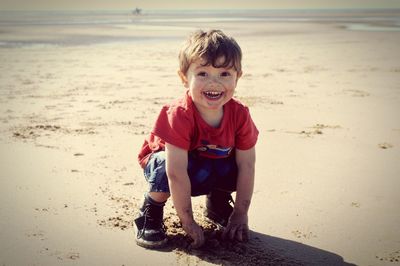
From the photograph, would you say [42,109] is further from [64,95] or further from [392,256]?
[392,256]

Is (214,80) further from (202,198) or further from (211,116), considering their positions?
(202,198)

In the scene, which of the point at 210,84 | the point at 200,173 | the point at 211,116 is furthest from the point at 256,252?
the point at 210,84

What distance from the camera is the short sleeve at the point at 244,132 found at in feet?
6.89

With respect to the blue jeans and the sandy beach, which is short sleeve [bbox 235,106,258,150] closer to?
the blue jeans

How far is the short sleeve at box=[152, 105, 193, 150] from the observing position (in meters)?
1.96

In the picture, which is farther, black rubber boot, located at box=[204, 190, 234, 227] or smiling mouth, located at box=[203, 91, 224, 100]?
black rubber boot, located at box=[204, 190, 234, 227]

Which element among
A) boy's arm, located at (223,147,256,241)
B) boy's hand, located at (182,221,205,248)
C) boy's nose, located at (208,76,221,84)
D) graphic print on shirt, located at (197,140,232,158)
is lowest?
boy's hand, located at (182,221,205,248)

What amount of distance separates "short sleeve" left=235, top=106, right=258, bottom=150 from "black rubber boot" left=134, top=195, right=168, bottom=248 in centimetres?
53

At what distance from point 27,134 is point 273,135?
94.2 inches

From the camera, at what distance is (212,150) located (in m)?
2.09

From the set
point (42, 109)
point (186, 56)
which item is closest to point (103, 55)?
point (42, 109)

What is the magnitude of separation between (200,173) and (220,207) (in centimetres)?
36

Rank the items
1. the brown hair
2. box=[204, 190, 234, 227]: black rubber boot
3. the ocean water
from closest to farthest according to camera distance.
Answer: the brown hair
box=[204, 190, 234, 227]: black rubber boot
the ocean water

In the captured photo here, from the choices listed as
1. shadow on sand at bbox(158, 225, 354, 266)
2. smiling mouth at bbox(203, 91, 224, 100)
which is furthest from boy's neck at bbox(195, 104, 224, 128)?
shadow on sand at bbox(158, 225, 354, 266)
